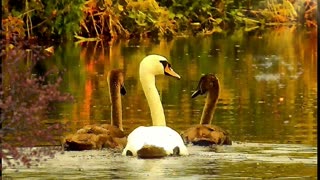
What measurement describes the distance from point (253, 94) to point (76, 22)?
17782 mm

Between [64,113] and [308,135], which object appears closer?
[308,135]

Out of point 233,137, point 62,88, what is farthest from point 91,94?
point 233,137

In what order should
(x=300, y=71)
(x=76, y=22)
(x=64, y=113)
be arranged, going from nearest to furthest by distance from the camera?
(x=64, y=113) → (x=300, y=71) → (x=76, y=22)

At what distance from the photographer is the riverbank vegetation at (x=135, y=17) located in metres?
34.3

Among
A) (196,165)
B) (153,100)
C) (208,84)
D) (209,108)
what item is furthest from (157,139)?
(208,84)

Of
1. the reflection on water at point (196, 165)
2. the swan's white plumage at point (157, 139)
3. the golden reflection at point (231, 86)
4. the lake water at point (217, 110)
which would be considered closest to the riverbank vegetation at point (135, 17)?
the golden reflection at point (231, 86)

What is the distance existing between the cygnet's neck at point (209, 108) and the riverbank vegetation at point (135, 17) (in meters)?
16.5

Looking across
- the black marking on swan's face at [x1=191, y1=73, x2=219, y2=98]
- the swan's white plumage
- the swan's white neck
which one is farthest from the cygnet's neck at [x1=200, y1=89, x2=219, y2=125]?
the swan's white plumage

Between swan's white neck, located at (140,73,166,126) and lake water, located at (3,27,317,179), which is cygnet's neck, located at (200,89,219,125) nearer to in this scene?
lake water, located at (3,27,317,179)

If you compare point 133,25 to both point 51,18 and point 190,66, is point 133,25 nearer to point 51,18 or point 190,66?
point 51,18

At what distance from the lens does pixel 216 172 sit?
929cm

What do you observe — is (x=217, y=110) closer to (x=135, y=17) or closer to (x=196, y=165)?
(x=196, y=165)

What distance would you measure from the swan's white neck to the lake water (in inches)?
23.1

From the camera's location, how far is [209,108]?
12164 millimetres
